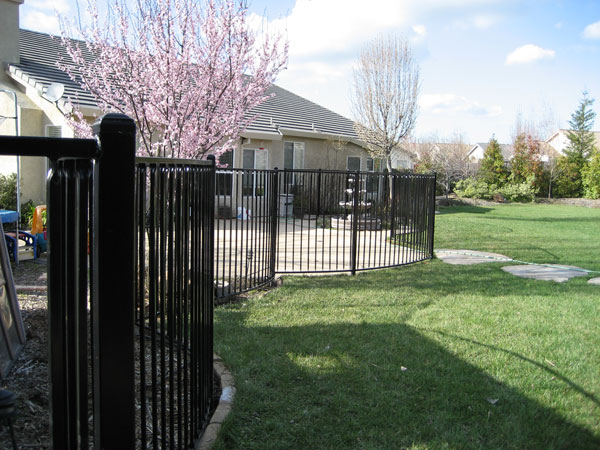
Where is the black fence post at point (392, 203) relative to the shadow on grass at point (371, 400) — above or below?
above

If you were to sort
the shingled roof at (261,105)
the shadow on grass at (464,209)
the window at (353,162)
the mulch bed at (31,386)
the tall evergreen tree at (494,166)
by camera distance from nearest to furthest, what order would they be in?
the mulch bed at (31,386) < the shingled roof at (261,105) < the window at (353,162) < the shadow on grass at (464,209) < the tall evergreen tree at (494,166)

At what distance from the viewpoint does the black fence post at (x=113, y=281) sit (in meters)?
1.57

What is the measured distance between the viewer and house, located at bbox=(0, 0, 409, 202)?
41.0ft

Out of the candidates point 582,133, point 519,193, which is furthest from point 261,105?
point 582,133

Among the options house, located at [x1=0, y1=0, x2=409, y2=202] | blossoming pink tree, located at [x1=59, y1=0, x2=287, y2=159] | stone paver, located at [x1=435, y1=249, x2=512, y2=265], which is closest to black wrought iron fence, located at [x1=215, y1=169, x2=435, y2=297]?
stone paver, located at [x1=435, y1=249, x2=512, y2=265]

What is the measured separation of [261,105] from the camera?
20297 millimetres

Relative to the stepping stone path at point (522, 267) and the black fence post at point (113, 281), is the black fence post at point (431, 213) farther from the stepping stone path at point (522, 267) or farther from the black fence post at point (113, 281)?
the black fence post at point (113, 281)

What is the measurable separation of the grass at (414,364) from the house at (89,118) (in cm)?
583

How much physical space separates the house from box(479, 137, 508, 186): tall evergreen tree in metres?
11.2

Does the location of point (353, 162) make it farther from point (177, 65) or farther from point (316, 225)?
point (177, 65)

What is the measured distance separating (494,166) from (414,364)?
1187 inches

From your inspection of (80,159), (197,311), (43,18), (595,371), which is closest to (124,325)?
(80,159)

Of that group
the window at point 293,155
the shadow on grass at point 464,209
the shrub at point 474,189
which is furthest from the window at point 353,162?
the shrub at point 474,189

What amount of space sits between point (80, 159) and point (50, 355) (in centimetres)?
57
